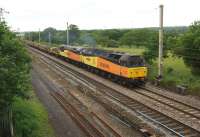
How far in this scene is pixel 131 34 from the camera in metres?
82.2

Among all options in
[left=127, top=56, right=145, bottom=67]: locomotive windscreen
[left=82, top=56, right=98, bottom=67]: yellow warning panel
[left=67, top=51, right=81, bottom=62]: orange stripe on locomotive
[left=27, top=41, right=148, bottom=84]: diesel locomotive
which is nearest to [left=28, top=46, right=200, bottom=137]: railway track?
[left=27, top=41, right=148, bottom=84]: diesel locomotive

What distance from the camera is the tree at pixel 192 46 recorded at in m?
28.2

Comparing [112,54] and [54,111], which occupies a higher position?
[112,54]

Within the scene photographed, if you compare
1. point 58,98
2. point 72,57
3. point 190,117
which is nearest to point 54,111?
point 58,98

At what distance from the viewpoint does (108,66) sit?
31719 millimetres

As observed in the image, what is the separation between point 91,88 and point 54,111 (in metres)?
Result: 7.92

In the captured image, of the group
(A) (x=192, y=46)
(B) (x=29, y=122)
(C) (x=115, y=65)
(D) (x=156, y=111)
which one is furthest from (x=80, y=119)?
(A) (x=192, y=46)

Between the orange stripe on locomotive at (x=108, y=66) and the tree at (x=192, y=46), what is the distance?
612 centimetres

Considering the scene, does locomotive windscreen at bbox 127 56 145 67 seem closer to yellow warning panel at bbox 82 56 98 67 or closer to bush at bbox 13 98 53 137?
yellow warning panel at bbox 82 56 98 67

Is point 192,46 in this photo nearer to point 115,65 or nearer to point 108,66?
point 115,65

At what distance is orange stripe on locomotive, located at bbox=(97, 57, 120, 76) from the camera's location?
2975cm

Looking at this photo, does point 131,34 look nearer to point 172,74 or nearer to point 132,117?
point 172,74

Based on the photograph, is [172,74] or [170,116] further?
[172,74]

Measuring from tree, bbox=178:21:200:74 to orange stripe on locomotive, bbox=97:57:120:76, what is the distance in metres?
6.12
